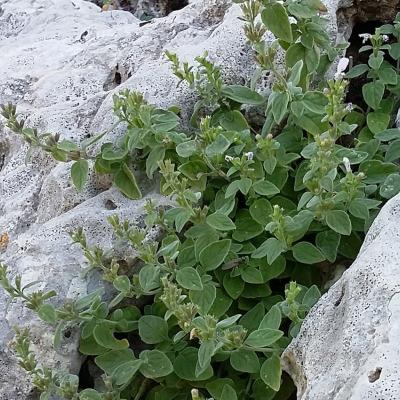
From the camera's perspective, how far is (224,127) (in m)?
2.40

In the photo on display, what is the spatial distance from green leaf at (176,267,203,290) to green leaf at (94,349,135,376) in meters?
0.26


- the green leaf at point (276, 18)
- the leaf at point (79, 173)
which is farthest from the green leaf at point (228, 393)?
the green leaf at point (276, 18)

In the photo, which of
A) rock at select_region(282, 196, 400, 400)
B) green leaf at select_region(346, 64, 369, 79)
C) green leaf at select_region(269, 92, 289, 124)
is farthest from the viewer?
green leaf at select_region(346, 64, 369, 79)

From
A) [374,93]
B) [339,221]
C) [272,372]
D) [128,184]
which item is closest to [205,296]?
[272,372]

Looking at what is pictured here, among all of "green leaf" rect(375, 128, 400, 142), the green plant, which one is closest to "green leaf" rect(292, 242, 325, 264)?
the green plant

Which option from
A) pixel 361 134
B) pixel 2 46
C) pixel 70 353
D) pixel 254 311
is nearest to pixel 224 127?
pixel 361 134

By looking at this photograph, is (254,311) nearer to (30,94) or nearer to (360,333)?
(360,333)

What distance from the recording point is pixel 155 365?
1997mm

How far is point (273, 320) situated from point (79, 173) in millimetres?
844

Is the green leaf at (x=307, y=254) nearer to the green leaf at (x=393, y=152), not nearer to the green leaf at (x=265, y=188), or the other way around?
the green leaf at (x=265, y=188)

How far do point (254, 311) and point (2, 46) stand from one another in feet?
7.09

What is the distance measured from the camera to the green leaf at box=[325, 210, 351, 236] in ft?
6.43

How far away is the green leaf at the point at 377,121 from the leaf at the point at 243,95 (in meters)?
0.35

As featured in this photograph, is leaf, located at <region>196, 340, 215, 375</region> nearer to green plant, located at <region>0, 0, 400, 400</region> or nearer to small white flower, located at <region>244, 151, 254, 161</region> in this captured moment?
green plant, located at <region>0, 0, 400, 400</region>
